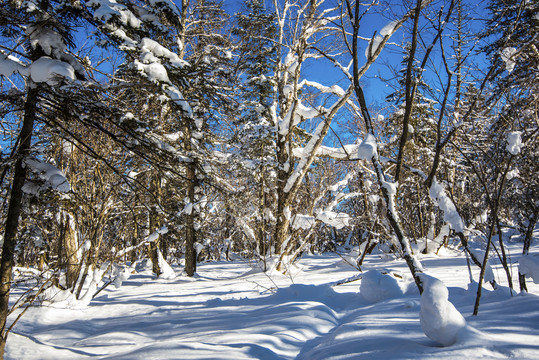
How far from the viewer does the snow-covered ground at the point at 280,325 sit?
1888 mm

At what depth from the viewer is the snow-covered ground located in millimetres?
1888

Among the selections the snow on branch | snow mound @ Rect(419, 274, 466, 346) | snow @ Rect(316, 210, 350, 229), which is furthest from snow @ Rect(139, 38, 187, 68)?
Result: snow @ Rect(316, 210, 350, 229)

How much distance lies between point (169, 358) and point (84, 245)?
13.9ft

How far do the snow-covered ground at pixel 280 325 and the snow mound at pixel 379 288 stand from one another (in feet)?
0.04

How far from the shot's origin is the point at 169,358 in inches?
93.2

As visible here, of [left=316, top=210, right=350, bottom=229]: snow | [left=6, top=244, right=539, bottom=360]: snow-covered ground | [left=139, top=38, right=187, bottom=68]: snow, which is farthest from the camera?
[left=316, top=210, right=350, bottom=229]: snow

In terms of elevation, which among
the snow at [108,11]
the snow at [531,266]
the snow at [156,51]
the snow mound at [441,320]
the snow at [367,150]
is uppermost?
the snow at [108,11]

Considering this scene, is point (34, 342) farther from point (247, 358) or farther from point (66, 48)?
point (66, 48)

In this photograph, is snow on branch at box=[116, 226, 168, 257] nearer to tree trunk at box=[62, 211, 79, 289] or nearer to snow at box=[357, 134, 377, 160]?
tree trunk at box=[62, 211, 79, 289]

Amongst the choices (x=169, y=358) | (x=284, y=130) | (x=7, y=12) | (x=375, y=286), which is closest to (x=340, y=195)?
(x=284, y=130)

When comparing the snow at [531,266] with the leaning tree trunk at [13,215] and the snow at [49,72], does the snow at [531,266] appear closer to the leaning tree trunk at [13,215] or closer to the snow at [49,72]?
the snow at [49,72]

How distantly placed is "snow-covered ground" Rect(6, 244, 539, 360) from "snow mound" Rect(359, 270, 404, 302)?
0.01m

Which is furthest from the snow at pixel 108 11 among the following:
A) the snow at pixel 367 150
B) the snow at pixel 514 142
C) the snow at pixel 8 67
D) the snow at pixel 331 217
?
the snow at pixel 331 217

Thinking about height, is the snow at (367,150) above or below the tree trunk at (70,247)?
above
